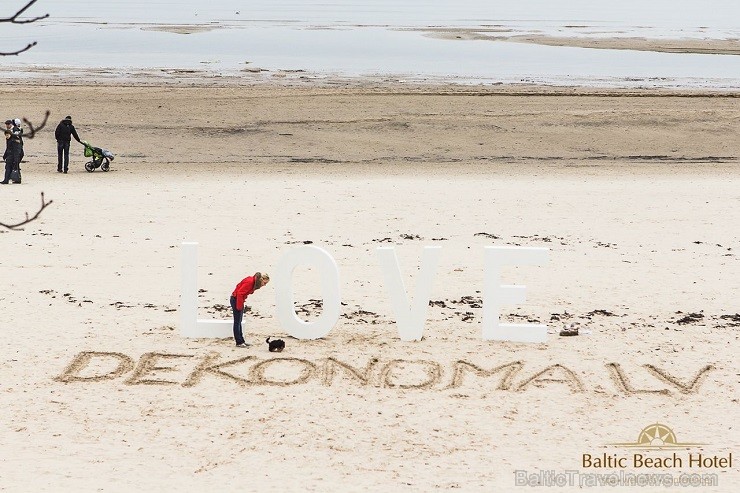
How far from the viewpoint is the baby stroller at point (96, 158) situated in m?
26.6

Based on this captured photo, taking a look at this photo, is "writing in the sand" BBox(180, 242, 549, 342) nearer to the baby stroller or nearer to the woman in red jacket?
the woman in red jacket

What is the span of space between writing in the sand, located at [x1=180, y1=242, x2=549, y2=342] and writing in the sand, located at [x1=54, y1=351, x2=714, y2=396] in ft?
2.31

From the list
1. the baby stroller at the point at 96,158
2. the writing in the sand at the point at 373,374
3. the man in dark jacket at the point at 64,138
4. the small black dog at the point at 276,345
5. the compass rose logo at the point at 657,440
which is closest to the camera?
the compass rose logo at the point at 657,440

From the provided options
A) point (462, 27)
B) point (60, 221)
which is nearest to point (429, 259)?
point (60, 221)

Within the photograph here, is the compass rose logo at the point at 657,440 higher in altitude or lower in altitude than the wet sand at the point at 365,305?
lower

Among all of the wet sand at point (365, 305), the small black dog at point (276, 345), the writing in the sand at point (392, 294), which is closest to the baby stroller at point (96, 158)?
the wet sand at point (365, 305)

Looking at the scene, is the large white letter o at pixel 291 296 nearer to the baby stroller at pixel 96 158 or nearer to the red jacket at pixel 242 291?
the red jacket at pixel 242 291

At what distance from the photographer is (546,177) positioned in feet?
87.6

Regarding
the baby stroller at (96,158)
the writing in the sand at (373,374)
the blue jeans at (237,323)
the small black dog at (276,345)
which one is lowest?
the writing in the sand at (373,374)

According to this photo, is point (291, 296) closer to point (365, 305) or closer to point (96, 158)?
point (365, 305)

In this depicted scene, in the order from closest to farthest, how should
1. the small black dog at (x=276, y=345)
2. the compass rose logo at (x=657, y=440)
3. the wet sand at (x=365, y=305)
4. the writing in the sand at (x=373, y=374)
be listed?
the wet sand at (x=365, y=305)
the compass rose logo at (x=657, y=440)
the writing in the sand at (x=373, y=374)
the small black dog at (x=276, y=345)

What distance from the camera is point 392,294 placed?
1435 cm

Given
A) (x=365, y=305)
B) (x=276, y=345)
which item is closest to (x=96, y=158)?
(x=365, y=305)

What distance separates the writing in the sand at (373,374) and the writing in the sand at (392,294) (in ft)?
2.31
